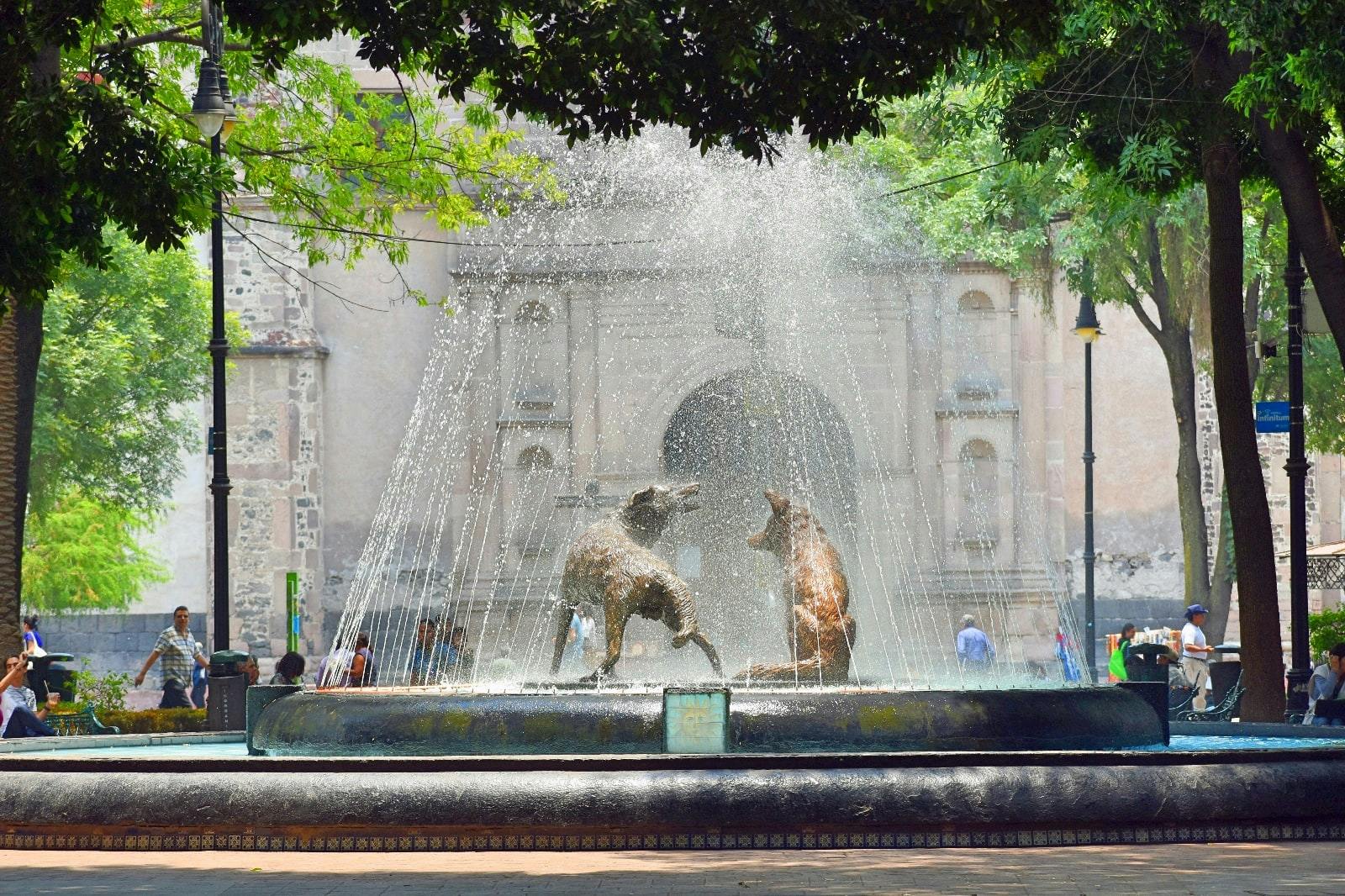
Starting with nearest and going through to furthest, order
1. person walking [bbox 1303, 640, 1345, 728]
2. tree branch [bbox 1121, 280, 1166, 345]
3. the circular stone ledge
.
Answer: the circular stone ledge, person walking [bbox 1303, 640, 1345, 728], tree branch [bbox 1121, 280, 1166, 345]

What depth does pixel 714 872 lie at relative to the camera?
9492 mm

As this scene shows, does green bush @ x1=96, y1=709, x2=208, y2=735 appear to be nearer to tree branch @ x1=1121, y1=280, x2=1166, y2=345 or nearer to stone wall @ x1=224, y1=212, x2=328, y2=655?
tree branch @ x1=1121, y1=280, x2=1166, y2=345

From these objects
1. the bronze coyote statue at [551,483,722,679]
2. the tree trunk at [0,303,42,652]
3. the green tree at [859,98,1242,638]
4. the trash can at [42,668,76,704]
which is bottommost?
the trash can at [42,668,76,704]

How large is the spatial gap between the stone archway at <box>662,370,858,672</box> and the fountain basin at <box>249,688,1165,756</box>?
1445cm

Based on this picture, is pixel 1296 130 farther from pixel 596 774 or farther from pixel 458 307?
pixel 458 307

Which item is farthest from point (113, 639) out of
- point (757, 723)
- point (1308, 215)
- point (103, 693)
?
point (757, 723)

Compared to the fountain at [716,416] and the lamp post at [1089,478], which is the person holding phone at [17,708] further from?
the lamp post at [1089,478]

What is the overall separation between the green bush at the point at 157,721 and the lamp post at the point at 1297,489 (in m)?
9.68

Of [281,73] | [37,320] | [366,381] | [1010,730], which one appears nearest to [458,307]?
[366,381]

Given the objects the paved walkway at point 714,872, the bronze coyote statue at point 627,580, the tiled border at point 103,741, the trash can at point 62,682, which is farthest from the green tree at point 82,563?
the paved walkway at point 714,872

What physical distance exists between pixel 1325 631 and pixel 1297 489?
3976mm

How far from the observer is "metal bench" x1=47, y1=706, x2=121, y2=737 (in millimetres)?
16672

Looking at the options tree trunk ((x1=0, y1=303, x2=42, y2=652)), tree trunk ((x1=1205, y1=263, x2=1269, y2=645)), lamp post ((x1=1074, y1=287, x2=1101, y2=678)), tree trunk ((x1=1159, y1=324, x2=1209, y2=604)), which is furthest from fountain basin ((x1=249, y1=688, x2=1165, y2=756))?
lamp post ((x1=1074, y1=287, x2=1101, y2=678))

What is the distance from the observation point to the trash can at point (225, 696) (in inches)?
691
